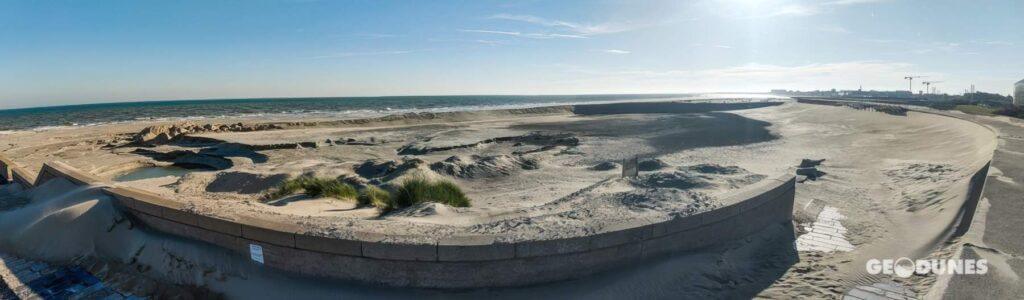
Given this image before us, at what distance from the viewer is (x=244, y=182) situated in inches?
430

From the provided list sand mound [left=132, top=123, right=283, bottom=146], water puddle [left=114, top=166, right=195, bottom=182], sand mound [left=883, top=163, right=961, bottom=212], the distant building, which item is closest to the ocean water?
sand mound [left=132, top=123, right=283, bottom=146]

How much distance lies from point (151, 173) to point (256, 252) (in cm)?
1282

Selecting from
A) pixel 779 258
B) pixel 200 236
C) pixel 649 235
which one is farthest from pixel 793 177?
pixel 200 236

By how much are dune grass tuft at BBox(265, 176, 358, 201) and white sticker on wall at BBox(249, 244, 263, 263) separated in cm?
340

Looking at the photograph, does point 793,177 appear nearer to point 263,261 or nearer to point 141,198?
point 263,261

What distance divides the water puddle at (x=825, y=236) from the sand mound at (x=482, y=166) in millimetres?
7080

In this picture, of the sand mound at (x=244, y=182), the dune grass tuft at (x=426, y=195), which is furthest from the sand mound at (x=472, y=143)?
the dune grass tuft at (x=426, y=195)

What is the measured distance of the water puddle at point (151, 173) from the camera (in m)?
13.7

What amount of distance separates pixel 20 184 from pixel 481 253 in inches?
504

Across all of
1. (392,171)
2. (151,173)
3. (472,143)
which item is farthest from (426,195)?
(151,173)

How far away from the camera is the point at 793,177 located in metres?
7.38

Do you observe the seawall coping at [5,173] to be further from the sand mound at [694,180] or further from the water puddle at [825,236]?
the water puddle at [825,236]

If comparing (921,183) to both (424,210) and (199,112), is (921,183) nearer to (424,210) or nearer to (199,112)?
(424,210)

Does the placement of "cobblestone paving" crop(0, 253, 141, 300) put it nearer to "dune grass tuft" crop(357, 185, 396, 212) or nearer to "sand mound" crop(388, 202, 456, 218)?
"sand mound" crop(388, 202, 456, 218)
